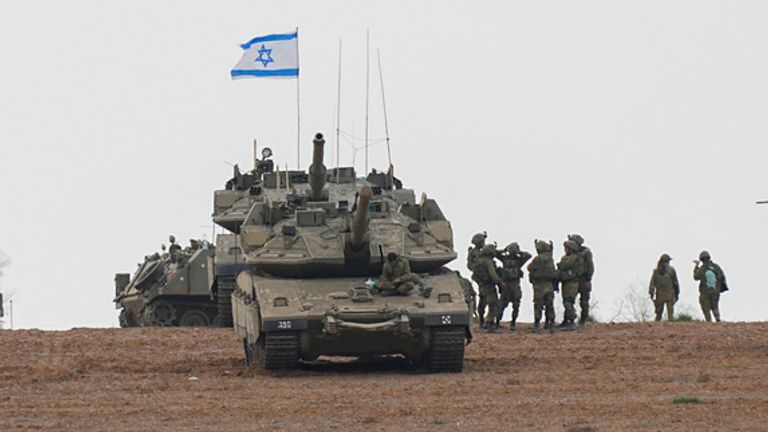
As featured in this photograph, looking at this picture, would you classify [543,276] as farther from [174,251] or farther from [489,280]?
[174,251]

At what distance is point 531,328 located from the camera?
1243 inches

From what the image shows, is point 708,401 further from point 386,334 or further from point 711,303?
point 711,303

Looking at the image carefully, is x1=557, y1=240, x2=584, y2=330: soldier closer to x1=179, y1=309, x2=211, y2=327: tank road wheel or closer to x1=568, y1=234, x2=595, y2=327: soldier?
x1=568, y1=234, x2=595, y2=327: soldier

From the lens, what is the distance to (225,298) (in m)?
32.6

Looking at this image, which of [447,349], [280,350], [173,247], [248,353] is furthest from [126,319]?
[447,349]

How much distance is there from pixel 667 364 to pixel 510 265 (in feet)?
24.1

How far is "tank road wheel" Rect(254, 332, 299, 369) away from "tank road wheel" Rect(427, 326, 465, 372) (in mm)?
1590

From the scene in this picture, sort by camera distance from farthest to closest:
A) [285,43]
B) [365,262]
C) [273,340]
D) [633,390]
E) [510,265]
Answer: [285,43]
[510,265]
[365,262]
[273,340]
[633,390]

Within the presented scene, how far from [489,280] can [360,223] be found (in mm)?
7336

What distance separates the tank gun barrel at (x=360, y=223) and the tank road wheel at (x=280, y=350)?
173cm

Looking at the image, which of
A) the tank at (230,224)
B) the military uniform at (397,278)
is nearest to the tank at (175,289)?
the tank at (230,224)

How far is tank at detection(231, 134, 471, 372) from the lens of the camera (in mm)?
21938

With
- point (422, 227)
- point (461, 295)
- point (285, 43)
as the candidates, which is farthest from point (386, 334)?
point (285, 43)

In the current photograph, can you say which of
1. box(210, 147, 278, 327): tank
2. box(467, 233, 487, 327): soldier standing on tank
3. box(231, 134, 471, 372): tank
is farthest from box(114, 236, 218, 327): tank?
box(231, 134, 471, 372): tank
